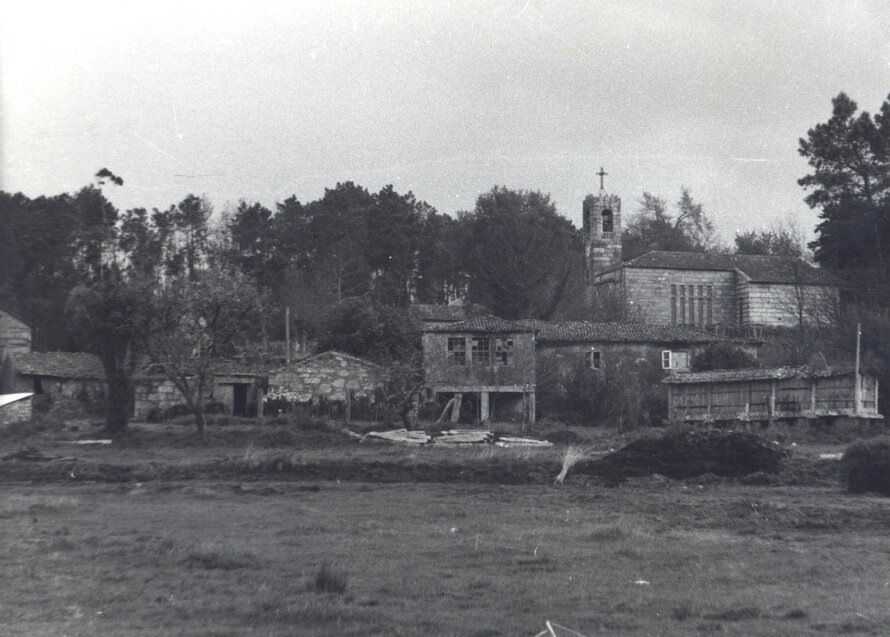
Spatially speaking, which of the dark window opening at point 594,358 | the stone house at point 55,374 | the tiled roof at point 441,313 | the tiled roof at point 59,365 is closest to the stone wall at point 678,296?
the tiled roof at point 441,313

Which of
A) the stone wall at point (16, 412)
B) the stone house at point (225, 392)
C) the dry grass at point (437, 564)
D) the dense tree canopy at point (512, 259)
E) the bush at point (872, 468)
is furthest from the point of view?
the dense tree canopy at point (512, 259)

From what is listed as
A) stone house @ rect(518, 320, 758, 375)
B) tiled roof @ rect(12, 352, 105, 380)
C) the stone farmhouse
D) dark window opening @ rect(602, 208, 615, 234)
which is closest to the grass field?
the stone farmhouse

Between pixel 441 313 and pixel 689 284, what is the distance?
50.7ft

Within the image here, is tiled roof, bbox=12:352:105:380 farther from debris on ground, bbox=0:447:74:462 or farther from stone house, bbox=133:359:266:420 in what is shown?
debris on ground, bbox=0:447:74:462

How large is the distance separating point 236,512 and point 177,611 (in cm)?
874

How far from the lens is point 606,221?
228 ft

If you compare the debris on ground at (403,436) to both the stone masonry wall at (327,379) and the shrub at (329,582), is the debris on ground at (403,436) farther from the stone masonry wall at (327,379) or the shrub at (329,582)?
the shrub at (329,582)

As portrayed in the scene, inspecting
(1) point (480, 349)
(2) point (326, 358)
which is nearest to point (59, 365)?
(2) point (326, 358)

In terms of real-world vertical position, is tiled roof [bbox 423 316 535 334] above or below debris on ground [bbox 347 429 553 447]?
above

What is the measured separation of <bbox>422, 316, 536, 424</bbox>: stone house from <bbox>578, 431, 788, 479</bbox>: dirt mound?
22.7 metres

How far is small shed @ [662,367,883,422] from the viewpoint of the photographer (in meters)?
41.4

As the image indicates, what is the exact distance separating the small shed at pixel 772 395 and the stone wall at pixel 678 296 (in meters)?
19.5

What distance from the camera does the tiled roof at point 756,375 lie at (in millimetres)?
41812

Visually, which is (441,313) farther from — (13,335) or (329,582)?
(329,582)
